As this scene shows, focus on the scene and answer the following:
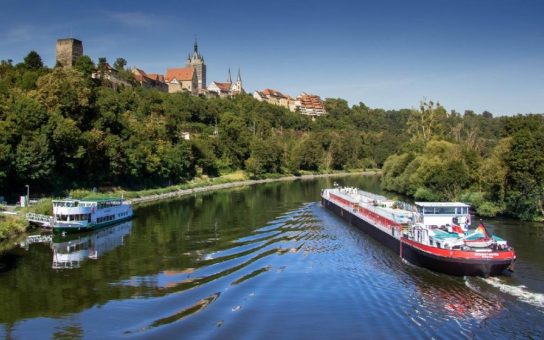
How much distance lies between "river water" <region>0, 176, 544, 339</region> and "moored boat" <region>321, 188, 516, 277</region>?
0.87 m

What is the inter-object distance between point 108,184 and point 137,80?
8573 centimetres

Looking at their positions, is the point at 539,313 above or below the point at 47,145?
Result: below

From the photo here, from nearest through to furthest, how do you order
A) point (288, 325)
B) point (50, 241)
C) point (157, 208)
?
point (288, 325) < point (50, 241) < point (157, 208)

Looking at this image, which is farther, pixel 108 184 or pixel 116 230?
pixel 108 184

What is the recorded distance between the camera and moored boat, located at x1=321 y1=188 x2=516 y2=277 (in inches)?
1258

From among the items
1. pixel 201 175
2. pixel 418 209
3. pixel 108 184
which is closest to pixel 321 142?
pixel 201 175

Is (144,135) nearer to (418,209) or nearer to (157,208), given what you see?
(157,208)

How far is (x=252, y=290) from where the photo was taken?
100 ft

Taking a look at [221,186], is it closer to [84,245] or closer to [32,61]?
[32,61]

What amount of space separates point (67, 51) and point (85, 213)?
320ft

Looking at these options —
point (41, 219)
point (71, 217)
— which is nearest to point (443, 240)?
point (71, 217)

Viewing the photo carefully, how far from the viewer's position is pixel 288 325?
24.9 metres

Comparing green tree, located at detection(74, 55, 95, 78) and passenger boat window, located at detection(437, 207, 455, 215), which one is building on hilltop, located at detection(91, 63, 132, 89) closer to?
green tree, located at detection(74, 55, 95, 78)

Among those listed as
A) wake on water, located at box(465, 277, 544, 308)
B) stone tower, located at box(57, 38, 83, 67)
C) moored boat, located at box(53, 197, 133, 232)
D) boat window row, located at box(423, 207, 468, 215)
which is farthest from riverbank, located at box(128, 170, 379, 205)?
stone tower, located at box(57, 38, 83, 67)
